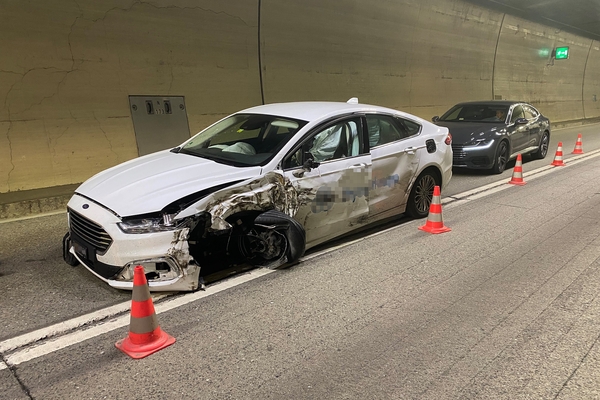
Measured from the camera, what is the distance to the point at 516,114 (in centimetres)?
1030

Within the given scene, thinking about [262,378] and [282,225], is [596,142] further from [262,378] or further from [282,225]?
[262,378]

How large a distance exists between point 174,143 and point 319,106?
4.52 m

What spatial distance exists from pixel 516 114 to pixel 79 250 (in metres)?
10.2

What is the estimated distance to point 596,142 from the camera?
15875mm

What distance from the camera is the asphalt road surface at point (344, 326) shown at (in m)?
2.59

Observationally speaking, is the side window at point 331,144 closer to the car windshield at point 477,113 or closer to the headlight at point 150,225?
the headlight at point 150,225

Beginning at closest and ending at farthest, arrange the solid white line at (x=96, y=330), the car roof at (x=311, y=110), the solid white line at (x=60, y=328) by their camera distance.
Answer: the solid white line at (x=96, y=330), the solid white line at (x=60, y=328), the car roof at (x=311, y=110)

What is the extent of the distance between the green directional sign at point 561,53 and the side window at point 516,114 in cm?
1908

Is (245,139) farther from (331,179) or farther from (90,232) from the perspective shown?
(90,232)

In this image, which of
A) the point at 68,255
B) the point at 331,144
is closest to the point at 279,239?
the point at 331,144

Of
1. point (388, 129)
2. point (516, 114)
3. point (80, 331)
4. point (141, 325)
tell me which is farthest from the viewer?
point (516, 114)

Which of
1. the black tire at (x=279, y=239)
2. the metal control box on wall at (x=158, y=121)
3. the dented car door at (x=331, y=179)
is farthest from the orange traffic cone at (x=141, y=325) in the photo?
the metal control box on wall at (x=158, y=121)

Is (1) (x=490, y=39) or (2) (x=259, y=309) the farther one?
(1) (x=490, y=39)

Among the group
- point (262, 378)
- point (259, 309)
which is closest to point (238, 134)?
point (259, 309)
